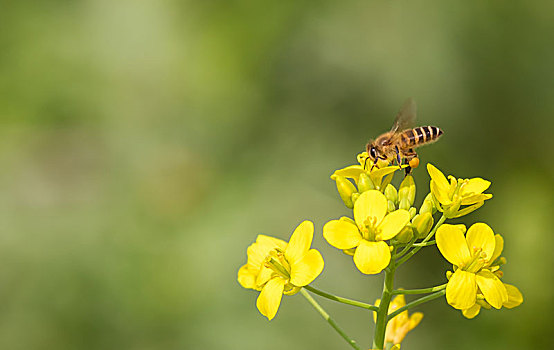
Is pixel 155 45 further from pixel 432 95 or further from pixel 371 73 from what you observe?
pixel 432 95

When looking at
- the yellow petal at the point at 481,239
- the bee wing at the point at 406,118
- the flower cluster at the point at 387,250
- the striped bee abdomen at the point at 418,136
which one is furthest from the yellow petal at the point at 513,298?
the bee wing at the point at 406,118

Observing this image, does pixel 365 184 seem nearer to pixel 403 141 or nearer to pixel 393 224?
pixel 393 224

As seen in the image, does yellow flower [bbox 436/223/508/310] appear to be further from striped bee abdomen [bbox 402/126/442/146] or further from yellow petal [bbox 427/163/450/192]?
striped bee abdomen [bbox 402/126/442/146]

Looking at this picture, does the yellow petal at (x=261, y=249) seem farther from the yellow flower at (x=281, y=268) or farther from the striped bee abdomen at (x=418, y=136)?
the striped bee abdomen at (x=418, y=136)

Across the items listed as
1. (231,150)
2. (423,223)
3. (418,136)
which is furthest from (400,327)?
(231,150)

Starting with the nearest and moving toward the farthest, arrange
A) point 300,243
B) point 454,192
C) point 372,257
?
point 372,257
point 300,243
point 454,192

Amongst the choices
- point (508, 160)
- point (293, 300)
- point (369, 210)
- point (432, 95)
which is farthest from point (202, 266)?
point (369, 210)
